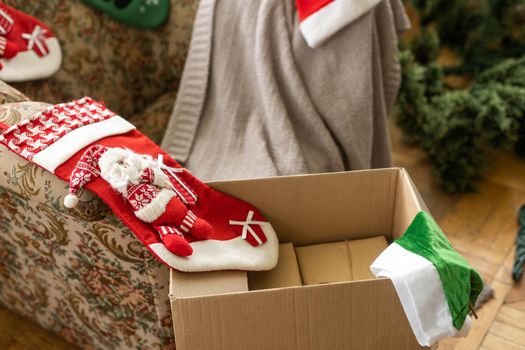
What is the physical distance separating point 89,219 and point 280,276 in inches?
15.3

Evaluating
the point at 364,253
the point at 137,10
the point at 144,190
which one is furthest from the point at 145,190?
the point at 137,10

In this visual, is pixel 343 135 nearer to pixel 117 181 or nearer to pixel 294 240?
pixel 294 240

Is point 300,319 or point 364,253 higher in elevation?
point 300,319

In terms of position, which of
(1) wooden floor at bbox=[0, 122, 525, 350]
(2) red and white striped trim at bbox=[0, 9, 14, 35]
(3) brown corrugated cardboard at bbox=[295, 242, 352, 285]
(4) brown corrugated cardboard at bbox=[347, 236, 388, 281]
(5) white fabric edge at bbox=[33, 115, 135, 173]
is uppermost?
(2) red and white striped trim at bbox=[0, 9, 14, 35]

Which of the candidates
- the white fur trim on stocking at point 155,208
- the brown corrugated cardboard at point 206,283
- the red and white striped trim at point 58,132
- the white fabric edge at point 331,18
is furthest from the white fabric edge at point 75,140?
the white fabric edge at point 331,18

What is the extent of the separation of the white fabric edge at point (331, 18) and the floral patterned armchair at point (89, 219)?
42 centimetres

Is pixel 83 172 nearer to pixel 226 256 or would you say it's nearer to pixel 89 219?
pixel 89 219

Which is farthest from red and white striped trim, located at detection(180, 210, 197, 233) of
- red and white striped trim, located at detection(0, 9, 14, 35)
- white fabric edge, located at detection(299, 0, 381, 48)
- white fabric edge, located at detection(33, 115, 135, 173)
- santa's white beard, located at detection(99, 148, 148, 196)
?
red and white striped trim, located at detection(0, 9, 14, 35)

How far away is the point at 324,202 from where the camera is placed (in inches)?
47.8

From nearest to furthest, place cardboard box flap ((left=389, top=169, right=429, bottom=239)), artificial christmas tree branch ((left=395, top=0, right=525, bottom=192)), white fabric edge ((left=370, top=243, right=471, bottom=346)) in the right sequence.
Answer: white fabric edge ((left=370, top=243, right=471, bottom=346)), cardboard box flap ((left=389, top=169, right=429, bottom=239)), artificial christmas tree branch ((left=395, top=0, right=525, bottom=192))

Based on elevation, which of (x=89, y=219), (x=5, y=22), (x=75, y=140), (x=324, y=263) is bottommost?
(x=324, y=263)

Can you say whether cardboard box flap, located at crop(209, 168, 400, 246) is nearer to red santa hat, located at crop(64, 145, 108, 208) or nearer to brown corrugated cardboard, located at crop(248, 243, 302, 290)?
brown corrugated cardboard, located at crop(248, 243, 302, 290)

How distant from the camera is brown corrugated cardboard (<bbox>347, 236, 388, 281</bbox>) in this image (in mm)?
1180

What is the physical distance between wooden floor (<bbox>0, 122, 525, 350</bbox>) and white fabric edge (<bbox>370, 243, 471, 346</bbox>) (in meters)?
0.59
